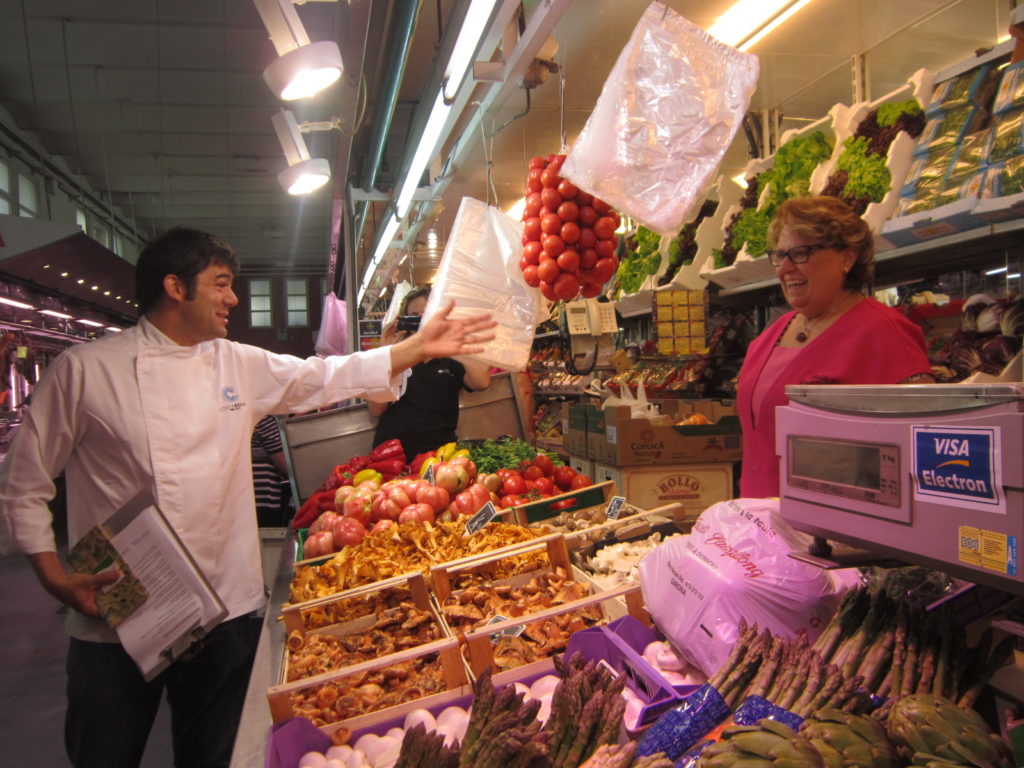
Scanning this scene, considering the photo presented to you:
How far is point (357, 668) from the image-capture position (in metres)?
1.60

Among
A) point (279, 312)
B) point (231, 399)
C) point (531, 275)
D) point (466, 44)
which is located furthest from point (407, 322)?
point (279, 312)

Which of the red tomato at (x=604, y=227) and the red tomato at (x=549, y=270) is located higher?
the red tomato at (x=604, y=227)

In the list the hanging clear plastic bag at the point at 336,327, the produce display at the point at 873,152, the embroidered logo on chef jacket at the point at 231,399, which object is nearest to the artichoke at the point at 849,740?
the embroidered logo on chef jacket at the point at 231,399

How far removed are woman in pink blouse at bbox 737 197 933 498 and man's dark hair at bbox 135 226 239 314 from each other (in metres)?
1.95

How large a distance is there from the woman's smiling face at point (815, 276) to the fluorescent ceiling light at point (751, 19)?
5.34 ft

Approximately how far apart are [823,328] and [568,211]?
99cm

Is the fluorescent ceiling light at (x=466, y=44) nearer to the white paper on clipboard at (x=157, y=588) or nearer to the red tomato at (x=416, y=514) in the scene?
the red tomato at (x=416, y=514)

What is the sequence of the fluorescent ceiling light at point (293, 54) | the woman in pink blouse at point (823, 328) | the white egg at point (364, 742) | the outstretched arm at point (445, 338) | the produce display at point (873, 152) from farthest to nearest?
the produce display at point (873, 152)
the fluorescent ceiling light at point (293, 54)
the outstretched arm at point (445, 338)
the woman in pink blouse at point (823, 328)
the white egg at point (364, 742)

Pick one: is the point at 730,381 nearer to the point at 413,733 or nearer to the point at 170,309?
the point at 170,309

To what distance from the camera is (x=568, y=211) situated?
8.53 feet

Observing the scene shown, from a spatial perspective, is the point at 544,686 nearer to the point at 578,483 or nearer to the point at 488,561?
the point at 488,561

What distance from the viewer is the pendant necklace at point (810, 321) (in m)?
2.44

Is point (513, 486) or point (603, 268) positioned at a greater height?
point (603, 268)

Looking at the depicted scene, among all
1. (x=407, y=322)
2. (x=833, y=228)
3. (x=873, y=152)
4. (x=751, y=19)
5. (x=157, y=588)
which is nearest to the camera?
(x=157, y=588)
